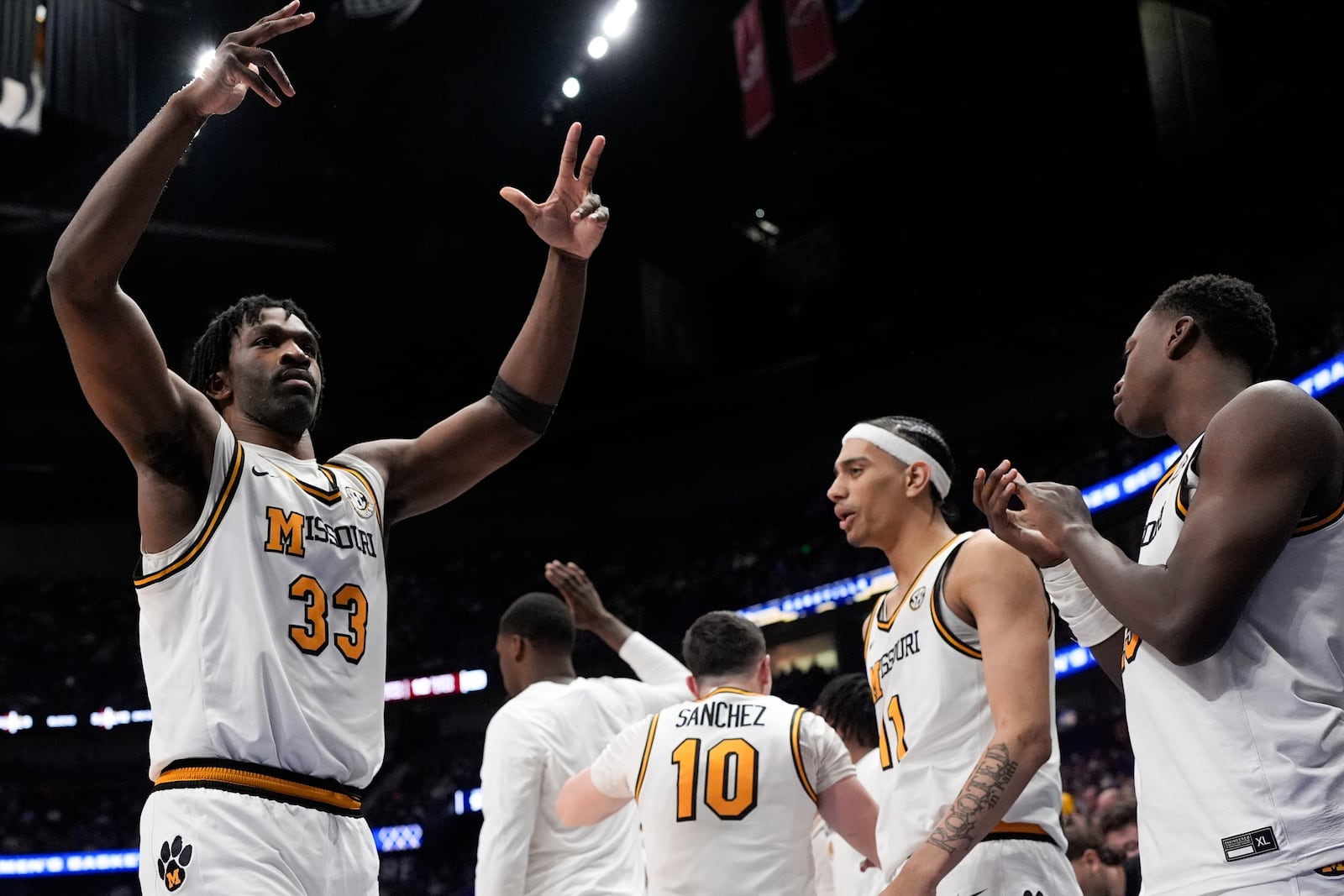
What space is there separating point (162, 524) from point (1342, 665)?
2.69 m

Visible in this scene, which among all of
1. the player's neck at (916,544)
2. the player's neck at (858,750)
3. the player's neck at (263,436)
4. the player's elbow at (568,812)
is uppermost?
the player's neck at (263,436)

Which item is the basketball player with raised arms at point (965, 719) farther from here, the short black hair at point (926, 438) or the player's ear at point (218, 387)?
the player's ear at point (218, 387)

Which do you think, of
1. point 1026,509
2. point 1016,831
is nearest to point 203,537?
point 1026,509

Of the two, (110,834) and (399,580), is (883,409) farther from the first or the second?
(110,834)

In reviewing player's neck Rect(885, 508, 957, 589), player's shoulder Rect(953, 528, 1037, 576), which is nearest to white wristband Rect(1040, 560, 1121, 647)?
player's shoulder Rect(953, 528, 1037, 576)

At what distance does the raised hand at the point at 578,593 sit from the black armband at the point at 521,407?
175 centimetres

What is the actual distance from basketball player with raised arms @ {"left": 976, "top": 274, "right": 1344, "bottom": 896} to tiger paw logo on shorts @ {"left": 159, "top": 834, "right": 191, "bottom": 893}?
2111 mm

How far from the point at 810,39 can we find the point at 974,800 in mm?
9724

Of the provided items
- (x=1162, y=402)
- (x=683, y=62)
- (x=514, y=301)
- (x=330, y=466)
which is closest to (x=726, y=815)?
(x=330, y=466)

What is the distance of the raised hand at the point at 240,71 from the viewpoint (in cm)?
292

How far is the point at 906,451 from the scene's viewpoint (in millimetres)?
4262

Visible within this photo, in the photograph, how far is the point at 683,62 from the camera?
1856cm

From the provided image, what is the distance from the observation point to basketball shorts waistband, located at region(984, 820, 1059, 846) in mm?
3529

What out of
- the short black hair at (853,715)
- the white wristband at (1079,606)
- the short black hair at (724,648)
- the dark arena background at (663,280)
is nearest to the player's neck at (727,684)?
the short black hair at (724,648)
